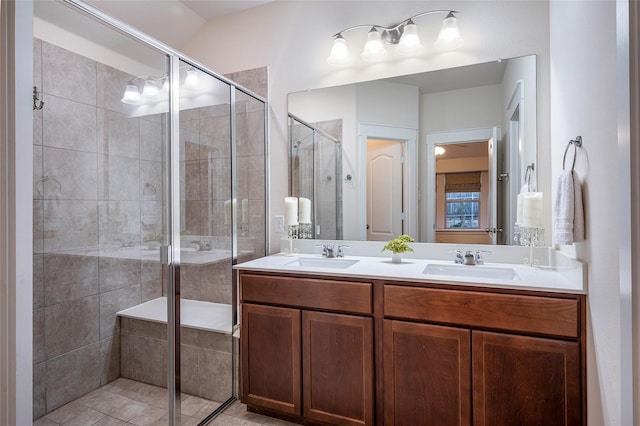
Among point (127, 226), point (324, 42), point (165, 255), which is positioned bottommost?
point (165, 255)

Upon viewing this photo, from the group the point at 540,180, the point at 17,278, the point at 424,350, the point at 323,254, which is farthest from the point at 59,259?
the point at 540,180

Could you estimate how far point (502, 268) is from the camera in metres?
1.74

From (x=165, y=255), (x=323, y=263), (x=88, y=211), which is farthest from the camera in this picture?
(x=323, y=263)

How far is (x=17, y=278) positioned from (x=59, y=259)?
0.44 m

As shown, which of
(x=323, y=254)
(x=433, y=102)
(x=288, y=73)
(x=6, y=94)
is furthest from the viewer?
(x=288, y=73)

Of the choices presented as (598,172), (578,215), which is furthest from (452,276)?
(598,172)

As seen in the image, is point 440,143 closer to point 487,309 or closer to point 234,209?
point 487,309

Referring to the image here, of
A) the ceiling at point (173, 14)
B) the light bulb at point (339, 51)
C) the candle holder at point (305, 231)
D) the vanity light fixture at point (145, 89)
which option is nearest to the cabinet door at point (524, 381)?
the candle holder at point (305, 231)

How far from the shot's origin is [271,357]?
1827mm

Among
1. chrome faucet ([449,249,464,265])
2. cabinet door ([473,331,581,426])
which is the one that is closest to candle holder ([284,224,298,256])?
chrome faucet ([449,249,464,265])

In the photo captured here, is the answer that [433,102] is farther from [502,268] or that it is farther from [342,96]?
[502,268]

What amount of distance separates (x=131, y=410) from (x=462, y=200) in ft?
7.31

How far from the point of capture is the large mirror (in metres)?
1.90

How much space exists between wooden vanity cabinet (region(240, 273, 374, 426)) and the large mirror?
69 centimetres
